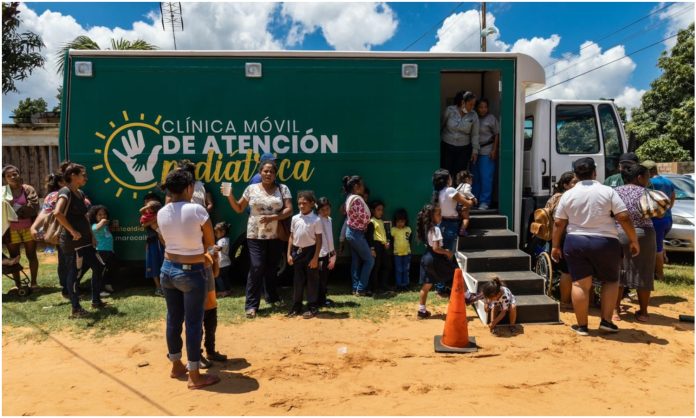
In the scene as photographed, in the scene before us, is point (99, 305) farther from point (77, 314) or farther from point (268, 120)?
point (268, 120)

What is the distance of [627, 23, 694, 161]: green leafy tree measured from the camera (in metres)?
20.2

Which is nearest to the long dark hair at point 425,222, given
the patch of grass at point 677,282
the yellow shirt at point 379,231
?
the yellow shirt at point 379,231

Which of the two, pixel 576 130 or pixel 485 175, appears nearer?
pixel 485 175

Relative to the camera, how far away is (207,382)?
12.5 feet

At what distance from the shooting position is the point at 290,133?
6.40 meters

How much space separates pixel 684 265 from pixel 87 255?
29.9ft

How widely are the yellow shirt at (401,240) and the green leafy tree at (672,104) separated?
707 inches

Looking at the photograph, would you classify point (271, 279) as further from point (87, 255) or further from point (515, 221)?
point (515, 221)

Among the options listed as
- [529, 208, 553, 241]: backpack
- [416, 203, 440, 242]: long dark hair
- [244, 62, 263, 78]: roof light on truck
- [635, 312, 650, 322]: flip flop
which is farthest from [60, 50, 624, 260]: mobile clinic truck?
[635, 312, 650, 322]: flip flop

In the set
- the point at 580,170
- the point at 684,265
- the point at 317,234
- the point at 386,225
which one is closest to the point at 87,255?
the point at 317,234

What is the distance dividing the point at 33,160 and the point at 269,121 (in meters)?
7.96

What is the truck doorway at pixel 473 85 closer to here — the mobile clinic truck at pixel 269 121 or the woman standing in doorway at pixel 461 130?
the woman standing in doorway at pixel 461 130

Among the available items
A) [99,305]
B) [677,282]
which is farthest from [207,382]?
[677,282]

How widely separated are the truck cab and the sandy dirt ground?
7.52 feet
